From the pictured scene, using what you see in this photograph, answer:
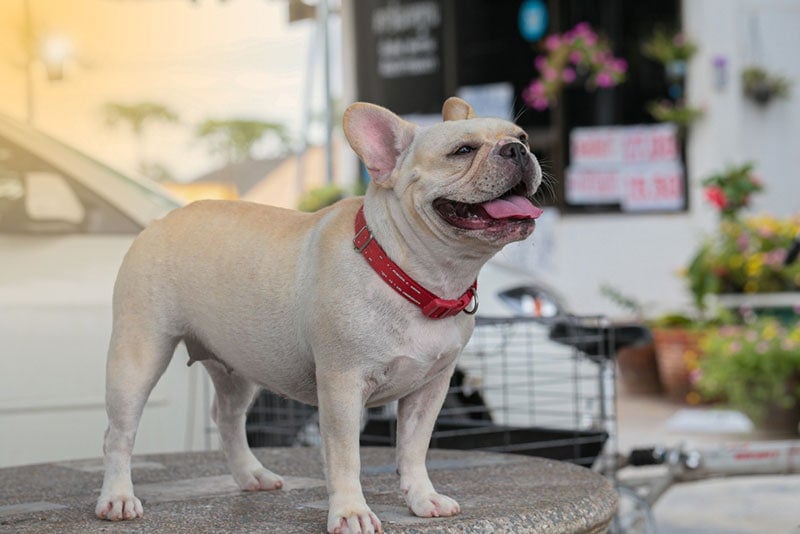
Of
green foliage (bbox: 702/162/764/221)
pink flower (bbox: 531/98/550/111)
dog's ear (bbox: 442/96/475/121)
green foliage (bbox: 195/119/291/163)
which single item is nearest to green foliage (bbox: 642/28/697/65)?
pink flower (bbox: 531/98/550/111)

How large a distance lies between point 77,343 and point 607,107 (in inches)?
293

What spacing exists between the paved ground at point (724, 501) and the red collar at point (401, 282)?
105 inches

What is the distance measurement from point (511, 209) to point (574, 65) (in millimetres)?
8490

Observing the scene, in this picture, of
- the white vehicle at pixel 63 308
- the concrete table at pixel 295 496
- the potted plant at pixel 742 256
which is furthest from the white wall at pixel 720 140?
the concrete table at pixel 295 496

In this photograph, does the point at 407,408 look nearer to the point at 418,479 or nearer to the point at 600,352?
the point at 418,479

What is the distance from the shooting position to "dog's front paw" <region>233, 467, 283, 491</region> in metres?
2.21

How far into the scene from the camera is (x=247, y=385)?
2227 mm

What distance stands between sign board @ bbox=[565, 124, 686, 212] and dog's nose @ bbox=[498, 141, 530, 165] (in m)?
8.26

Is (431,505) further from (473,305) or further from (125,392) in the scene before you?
(125,392)

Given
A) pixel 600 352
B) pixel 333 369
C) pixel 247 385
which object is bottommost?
pixel 600 352

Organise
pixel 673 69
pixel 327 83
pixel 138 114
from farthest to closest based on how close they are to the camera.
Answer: pixel 673 69 → pixel 327 83 → pixel 138 114

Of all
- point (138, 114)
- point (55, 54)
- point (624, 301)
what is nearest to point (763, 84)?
point (624, 301)

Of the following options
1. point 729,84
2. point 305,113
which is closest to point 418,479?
point 305,113

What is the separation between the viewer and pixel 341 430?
1801mm
